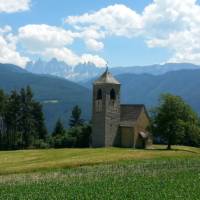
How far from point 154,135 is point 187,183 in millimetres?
43604

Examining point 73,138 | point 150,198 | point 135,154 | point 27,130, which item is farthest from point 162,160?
point 27,130

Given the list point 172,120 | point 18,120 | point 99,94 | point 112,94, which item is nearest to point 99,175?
point 172,120

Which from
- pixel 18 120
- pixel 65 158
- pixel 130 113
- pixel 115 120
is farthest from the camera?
pixel 18 120

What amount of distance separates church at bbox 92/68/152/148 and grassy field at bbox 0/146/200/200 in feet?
36.8

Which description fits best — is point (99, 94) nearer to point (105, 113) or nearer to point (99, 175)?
point (105, 113)

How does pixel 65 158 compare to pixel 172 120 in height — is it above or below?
below

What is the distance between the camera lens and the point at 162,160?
6456cm

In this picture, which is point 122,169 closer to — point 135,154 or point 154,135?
point 135,154

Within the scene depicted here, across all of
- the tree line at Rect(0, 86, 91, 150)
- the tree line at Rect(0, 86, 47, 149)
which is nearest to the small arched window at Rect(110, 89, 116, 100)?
the tree line at Rect(0, 86, 91, 150)

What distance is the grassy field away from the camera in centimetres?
3700

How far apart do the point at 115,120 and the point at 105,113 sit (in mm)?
2052

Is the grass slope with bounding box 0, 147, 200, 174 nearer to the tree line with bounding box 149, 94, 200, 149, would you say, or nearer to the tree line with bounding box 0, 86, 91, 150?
the tree line with bounding box 149, 94, 200, 149

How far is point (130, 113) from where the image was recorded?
9050cm

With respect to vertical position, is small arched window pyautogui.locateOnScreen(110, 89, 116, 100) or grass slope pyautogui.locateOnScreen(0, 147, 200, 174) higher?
small arched window pyautogui.locateOnScreen(110, 89, 116, 100)
